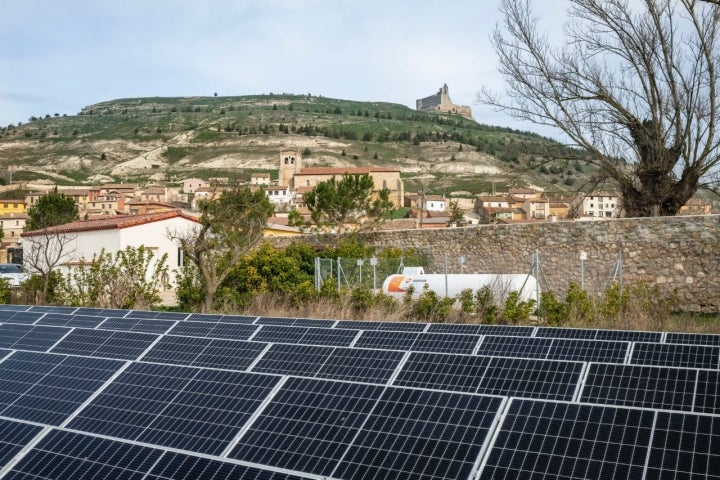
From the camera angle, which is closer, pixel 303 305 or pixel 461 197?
pixel 303 305

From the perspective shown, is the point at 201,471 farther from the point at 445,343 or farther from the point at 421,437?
the point at 445,343

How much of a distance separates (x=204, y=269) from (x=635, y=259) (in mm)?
11541

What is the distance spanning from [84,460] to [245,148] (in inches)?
5224

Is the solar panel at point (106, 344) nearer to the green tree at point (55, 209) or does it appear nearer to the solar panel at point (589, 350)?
the solar panel at point (589, 350)

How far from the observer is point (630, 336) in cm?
724

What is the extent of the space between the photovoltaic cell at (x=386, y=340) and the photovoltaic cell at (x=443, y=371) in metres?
0.75

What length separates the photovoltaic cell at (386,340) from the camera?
6875 millimetres

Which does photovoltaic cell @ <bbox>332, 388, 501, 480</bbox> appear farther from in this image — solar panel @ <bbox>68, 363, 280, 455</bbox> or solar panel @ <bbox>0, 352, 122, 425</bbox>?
solar panel @ <bbox>0, 352, 122, 425</bbox>

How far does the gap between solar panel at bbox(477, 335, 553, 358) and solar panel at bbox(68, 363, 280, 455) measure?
250 cm

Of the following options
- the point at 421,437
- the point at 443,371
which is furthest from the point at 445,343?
the point at 421,437

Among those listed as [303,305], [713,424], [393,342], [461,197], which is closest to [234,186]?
[303,305]

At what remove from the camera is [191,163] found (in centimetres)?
12656

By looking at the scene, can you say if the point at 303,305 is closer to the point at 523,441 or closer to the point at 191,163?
the point at 523,441

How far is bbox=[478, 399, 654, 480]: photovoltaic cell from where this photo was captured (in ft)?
12.1
